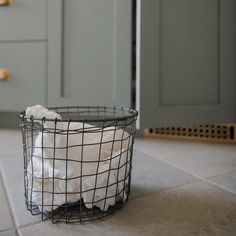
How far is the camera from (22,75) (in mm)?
1261

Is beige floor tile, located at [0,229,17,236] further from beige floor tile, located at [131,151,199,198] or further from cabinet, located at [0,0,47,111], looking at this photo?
cabinet, located at [0,0,47,111]

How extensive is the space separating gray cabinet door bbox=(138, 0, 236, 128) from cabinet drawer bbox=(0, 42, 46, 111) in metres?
0.51

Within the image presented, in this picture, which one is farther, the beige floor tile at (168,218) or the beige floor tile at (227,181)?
the beige floor tile at (227,181)

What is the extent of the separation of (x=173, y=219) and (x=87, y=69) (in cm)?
74

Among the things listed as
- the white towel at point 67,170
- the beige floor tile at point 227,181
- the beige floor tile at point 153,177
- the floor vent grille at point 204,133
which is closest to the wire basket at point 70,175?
the white towel at point 67,170

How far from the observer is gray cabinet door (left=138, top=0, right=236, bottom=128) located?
3.05 feet

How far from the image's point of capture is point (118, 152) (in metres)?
0.63

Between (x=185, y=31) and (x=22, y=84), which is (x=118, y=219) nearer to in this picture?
(x=185, y=31)

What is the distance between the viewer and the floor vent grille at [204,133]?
1.34 meters

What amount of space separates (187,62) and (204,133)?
1.63 feet

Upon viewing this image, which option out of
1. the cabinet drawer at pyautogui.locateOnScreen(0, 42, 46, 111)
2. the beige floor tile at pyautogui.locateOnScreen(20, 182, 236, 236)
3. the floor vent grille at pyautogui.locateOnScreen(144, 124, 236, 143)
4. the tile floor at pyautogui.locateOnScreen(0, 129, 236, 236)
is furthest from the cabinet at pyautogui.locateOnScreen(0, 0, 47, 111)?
the beige floor tile at pyautogui.locateOnScreen(20, 182, 236, 236)

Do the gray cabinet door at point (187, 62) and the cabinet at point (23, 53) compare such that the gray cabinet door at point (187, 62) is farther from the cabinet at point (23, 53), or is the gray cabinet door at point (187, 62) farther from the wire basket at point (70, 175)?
the cabinet at point (23, 53)

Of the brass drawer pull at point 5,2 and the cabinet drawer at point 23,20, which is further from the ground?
the brass drawer pull at point 5,2

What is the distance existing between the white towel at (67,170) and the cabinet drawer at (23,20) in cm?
77
